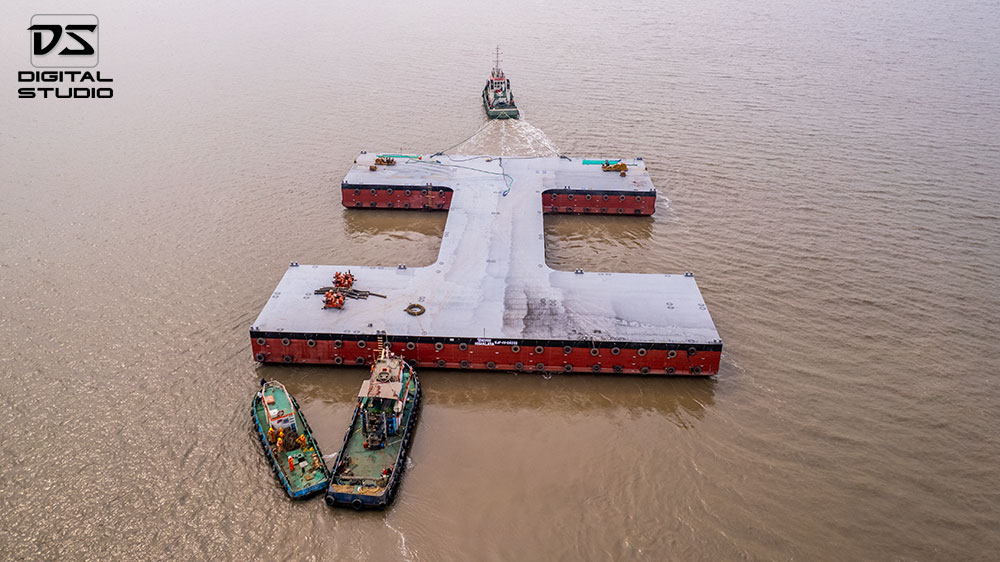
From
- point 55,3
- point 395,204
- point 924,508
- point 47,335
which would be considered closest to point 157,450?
point 47,335

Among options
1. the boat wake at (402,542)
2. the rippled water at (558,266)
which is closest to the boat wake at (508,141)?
the rippled water at (558,266)

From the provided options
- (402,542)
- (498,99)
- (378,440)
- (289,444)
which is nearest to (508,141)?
(498,99)

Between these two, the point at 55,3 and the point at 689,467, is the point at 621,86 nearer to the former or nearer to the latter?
the point at 689,467

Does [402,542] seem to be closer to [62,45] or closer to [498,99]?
[498,99]

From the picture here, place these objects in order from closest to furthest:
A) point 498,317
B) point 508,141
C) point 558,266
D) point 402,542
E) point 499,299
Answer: point 402,542 < point 498,317 < point 499,299 < point 558,266 < point 508,141

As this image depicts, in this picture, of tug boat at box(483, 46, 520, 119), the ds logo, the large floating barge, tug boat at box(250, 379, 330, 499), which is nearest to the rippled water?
tug boat at box(250, 379, 330, 499)

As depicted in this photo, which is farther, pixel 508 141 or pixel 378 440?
pixel 508 141

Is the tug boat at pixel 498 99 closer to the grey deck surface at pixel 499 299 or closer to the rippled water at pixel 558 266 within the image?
the rippled water at pixel 558 266

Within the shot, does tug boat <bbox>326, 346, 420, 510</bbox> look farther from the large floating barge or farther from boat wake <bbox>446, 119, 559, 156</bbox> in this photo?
boat wake <bbox>446, 119, 559, 156</bbox>
